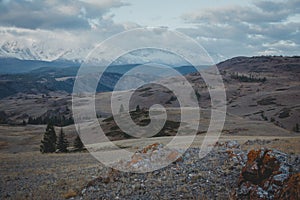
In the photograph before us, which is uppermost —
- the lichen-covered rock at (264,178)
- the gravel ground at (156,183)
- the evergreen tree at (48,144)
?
the lichen-covered rock at (264,178)

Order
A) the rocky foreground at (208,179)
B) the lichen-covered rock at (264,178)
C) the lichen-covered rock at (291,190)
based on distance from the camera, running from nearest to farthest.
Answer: the lichen-covered rock at (291,190), the lichen-covered rock at (264,178), the rocky foreground at (208,179)

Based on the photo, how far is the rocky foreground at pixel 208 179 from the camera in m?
12.0

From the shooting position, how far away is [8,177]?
2345cm

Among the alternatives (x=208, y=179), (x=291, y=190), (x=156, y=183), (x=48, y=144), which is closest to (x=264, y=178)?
(x=291, y=190)

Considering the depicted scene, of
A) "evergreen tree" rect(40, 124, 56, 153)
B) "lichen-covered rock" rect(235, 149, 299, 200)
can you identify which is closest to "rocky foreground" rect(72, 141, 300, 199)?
"lichen-covered rock" rect(235, 149, 299, 200)

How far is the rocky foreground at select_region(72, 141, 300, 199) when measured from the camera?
39.4 ft

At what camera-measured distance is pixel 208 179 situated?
15.5 m

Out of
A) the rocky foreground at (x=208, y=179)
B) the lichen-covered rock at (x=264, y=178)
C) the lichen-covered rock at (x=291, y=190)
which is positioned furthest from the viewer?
the rocky foreground at (x=208, y=179)

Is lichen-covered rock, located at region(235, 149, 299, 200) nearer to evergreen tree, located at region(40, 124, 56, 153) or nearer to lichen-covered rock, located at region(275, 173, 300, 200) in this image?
lichen-covered rock, located at region(275, 173, 300, 200)

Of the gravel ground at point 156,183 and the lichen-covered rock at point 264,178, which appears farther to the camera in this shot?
the gravel ground at point 156,183

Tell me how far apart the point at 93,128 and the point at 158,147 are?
76.5m

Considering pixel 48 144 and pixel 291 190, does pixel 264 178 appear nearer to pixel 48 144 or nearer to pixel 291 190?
pixel 291 190

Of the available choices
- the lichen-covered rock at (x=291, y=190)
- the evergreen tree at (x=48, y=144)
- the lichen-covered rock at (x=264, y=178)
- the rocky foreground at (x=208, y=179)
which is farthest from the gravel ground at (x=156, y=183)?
the evergreen tree at (x=48, y=144)

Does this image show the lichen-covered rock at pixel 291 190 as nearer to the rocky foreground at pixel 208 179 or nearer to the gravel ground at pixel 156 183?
the rocky foreground at pixel 208 179
